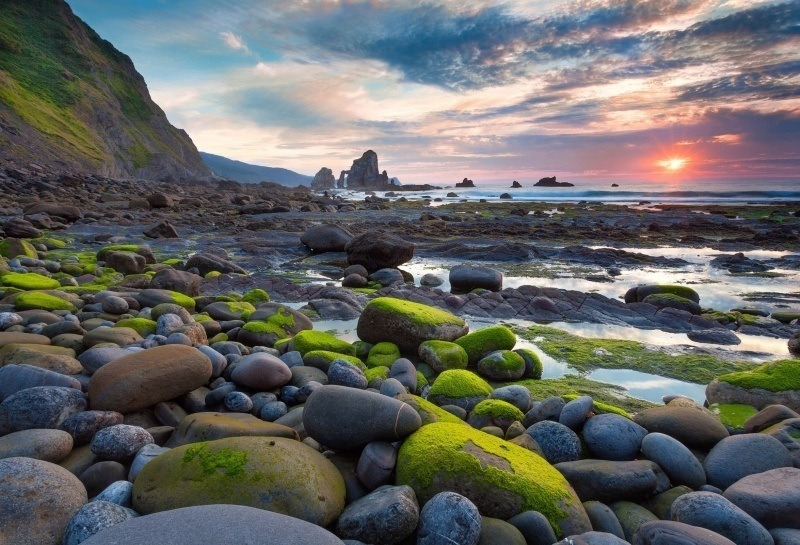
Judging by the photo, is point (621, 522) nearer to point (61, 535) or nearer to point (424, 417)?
point (424, 417)

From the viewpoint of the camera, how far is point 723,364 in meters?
6.79

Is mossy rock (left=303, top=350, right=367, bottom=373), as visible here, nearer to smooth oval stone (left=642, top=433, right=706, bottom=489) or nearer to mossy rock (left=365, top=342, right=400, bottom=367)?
mossy rock (left=365, top=342, right=400, bottom=367)

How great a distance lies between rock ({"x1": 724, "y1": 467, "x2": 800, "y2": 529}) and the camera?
2.85 m

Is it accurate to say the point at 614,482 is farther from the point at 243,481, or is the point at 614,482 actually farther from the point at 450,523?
the point at 243,481

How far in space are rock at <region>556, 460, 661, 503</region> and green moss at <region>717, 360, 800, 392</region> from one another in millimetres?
2792

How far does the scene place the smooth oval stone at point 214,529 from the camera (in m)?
2.07

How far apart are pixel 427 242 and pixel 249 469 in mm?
17833

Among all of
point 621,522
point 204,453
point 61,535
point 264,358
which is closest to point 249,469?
point 204,453

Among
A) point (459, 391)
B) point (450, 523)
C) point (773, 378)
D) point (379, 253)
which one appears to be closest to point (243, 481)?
point (450, 523)

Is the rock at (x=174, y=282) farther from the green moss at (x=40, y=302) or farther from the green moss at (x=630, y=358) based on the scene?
the green moss at (x=630, y=358)

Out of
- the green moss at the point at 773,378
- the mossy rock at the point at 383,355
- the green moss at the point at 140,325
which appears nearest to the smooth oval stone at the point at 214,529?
the mossy rock at the point at 383,355

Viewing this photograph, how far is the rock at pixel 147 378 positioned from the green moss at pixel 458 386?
2381mm

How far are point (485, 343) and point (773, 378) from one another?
331cm

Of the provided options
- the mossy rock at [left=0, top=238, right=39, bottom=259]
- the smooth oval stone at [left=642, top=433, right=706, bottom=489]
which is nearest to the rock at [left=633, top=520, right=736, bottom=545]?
the smooth oval stone at [left=642, top=433, right=706, bottom=489]
